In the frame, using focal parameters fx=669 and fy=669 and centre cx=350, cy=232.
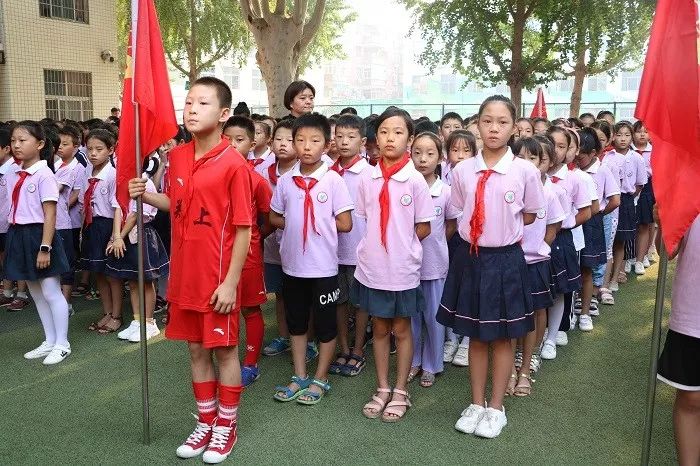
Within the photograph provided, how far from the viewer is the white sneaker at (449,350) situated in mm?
4418

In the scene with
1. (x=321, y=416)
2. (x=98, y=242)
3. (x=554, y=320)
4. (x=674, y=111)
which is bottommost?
(x=321, y=416)

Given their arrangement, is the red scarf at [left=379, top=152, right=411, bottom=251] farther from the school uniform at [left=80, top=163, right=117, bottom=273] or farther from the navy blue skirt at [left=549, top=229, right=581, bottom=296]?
the school uniform at [left=80, top=163, right=117, bottom=273]

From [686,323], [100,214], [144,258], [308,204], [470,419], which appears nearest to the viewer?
[686,323]

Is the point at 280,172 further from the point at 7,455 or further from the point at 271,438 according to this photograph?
the point at 7,455

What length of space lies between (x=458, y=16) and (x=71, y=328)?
10003mm

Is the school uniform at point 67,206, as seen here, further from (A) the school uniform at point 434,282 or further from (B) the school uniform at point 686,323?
(B) the school uniform at point 686,323

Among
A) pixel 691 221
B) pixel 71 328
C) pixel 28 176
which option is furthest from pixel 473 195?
pixel 71 328

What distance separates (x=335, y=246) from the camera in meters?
3.72

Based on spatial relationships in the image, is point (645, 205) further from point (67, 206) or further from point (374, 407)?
point (67, 206)

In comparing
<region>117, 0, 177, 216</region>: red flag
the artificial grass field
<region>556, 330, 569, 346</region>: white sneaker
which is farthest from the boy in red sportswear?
<region>556, 330, 569, 346</region>: white sneaker

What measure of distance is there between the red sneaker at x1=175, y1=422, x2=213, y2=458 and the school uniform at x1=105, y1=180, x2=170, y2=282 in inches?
71.7

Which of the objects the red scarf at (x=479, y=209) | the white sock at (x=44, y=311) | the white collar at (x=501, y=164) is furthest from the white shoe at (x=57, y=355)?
the white collar at (x=501, y=164)

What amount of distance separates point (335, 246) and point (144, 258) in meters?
1.64

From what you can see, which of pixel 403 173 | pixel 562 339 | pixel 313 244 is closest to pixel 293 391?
pixel 313 244
